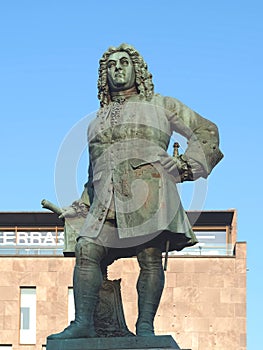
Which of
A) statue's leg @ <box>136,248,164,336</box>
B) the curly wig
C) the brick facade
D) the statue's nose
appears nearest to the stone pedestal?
statue's leg @ <box>136,248,164,336</box>

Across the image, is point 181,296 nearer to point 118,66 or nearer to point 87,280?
point 118,66

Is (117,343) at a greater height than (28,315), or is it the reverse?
(28,315)

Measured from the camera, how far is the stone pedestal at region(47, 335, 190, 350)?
43.3 ft

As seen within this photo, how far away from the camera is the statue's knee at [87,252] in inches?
542

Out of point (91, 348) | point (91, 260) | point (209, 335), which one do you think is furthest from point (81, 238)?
point (209, 335)

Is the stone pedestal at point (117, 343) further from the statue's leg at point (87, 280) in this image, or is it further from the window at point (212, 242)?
the window at point (212, 242)

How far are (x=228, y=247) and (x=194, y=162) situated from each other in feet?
154

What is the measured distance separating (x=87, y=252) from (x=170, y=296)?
4517 cm

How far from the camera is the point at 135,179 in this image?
45.8 ft

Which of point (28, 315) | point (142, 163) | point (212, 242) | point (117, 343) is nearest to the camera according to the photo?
point (117, 343)

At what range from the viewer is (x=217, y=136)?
46.8ft

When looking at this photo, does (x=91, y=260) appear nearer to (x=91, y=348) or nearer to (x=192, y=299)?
(x=91, y=348)

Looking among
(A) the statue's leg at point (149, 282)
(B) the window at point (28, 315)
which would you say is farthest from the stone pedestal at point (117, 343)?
(B) the window at point (28, 315)

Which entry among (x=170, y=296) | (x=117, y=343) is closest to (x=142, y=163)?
(x=117, y=343)
